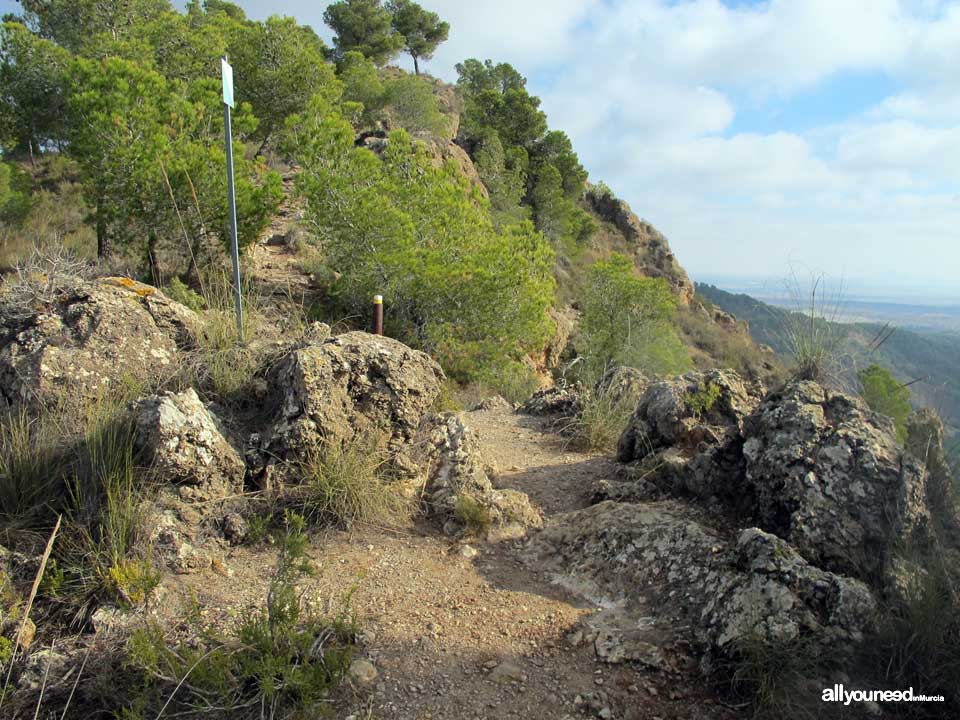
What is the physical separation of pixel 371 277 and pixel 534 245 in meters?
4.00

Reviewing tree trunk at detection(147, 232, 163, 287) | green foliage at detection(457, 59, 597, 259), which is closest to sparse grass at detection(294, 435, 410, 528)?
tree trunk at detection(147, 232, 163, 287)

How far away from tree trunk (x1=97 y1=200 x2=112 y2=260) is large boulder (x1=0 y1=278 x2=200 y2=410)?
5.80m

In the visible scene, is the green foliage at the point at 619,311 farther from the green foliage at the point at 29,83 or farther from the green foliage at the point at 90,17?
the green foliage at the point at 90,17

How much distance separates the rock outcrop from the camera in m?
39.3

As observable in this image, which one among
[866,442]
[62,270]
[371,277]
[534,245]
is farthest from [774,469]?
[534,245]

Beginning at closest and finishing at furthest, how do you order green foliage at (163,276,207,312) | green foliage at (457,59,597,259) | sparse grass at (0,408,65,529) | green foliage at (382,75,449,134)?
1. sparse grass at (0,408,65,529)
2. green foliage at (163,276,207,312)
3. green foliage at (382,75,449,134)
4. green foliage at (457,59,597,259)

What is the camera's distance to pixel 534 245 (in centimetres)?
1260

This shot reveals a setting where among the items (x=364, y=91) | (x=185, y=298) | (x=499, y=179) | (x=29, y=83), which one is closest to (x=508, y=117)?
(x=499, y=179)

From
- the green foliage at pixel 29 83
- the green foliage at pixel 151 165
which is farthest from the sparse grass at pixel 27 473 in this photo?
the green foliage at pixel 29 83

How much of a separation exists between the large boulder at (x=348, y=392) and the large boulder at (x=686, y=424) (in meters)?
1.54

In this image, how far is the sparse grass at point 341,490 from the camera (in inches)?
131

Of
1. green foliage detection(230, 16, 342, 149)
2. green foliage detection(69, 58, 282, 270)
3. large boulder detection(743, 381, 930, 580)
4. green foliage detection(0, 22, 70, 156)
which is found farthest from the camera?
green foliage detection(230, 16, 342, 149)

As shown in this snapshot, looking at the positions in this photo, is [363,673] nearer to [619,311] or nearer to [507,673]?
[507,673]

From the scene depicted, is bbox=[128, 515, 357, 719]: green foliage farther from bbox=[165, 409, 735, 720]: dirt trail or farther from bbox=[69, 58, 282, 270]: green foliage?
bbox=[69, 58, 282, 270]: green foliage
